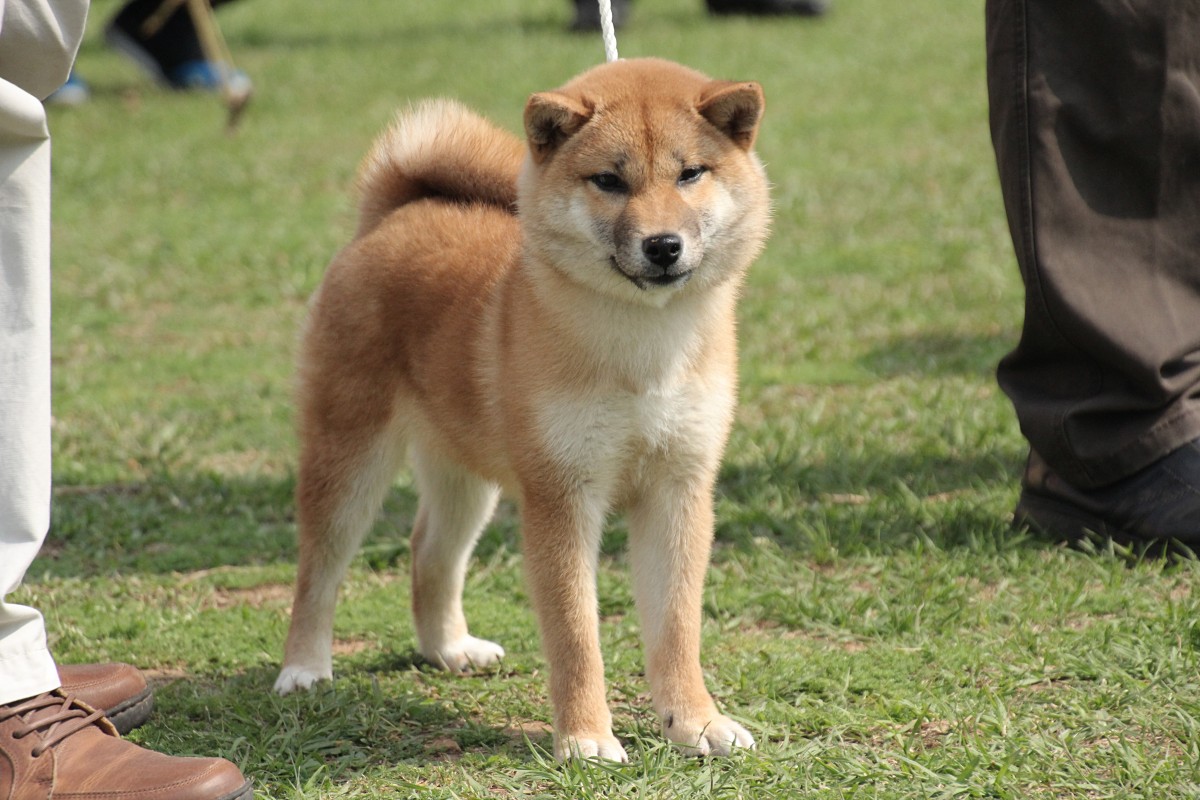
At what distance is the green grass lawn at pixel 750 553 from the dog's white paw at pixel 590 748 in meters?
0.06

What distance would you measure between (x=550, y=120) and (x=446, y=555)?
3.69ft

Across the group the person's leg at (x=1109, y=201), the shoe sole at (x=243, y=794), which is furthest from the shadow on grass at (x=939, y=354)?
the shoe sole at (x=243, y=794)

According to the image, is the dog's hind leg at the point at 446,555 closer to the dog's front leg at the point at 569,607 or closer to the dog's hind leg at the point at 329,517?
the dog's hind leg at the point at 329,517

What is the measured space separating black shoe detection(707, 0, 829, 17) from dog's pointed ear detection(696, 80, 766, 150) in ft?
33.7

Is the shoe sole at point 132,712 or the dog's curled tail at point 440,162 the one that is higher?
the dog's curled tail at point 440,162

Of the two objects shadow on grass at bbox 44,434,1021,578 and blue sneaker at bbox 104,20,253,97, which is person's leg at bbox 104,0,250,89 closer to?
blue sneaker at bbox 104,20,253,97

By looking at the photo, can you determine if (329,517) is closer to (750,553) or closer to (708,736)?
(708,736)

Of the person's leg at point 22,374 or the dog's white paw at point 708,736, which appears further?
the dog's white paw at point 708,736

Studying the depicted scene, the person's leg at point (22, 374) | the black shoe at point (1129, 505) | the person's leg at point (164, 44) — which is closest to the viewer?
the person's leg at point (22, 374)

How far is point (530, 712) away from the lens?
3023 millimetres

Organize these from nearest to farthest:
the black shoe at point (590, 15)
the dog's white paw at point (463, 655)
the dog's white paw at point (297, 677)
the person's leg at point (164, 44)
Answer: the dog's white paw at point (297, 677) → the dog's white paw at point (463, 655) → the person's leg at point (164, 44) → the black shoe at point (590, 15)

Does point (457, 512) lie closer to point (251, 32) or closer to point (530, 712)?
point (530, 712)

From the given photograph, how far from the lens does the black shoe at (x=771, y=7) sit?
12.6 metres

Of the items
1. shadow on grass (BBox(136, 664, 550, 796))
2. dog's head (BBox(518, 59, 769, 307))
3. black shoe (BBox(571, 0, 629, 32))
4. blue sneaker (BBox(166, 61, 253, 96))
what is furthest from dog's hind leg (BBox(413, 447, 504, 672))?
black shoe (BBox(571, 0, 629, 32))
